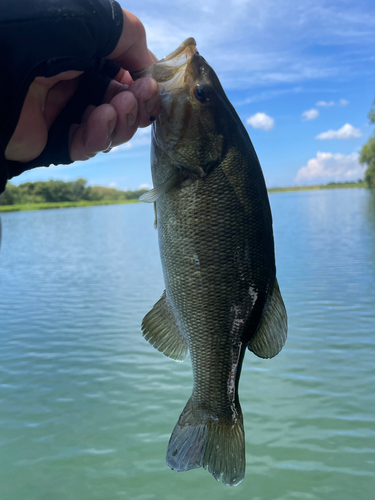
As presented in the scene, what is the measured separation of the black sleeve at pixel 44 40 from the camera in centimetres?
165

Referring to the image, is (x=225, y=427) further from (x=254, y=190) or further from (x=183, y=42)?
(x=183, y=42)

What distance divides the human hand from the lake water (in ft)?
15.9

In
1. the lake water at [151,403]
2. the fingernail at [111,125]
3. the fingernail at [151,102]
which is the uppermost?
the fingernail at [151,102]

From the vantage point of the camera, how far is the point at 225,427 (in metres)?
2.37

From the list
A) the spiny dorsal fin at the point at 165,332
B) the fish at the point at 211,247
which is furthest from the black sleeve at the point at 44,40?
the spiny dorsal fin at the point at 165,332

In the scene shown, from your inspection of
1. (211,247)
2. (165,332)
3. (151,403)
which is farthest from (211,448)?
(151,403)

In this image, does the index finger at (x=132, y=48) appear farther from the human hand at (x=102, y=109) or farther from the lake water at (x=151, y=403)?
the lake water at (x=151, y=403)

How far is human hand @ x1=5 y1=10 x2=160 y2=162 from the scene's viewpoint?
2217 mm

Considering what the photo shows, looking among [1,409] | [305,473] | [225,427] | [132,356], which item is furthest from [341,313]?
→ [225,427]

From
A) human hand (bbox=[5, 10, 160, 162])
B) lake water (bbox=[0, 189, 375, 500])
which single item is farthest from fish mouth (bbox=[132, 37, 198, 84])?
lake water (bbox=[0, 189, 375, 500])

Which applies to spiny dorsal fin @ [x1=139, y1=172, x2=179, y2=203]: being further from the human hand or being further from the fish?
the human hand

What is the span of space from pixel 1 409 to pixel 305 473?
207 inches

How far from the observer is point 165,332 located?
247 centimetres

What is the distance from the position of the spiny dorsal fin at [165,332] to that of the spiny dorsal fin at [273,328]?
1.33ft
